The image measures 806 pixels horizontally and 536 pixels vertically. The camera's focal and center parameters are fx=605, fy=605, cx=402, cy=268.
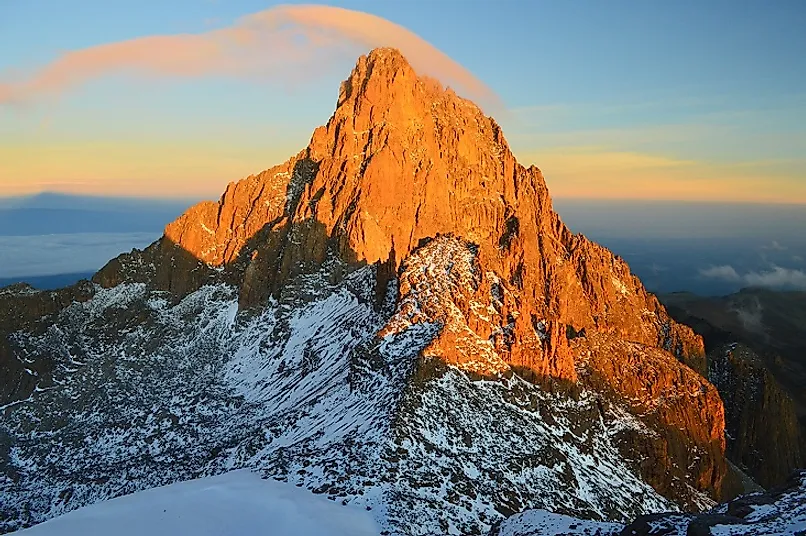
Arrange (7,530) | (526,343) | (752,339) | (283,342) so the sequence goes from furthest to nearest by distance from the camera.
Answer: (752,339), (283,342), (526,343), (7,530)

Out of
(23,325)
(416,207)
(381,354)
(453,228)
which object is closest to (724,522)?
(381,354)

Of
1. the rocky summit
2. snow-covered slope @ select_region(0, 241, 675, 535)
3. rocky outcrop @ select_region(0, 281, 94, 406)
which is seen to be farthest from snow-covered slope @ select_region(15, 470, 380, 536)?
rocky outcrop @ select_region(0, 281, 94, 406)

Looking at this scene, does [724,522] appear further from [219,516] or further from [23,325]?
[23,325]

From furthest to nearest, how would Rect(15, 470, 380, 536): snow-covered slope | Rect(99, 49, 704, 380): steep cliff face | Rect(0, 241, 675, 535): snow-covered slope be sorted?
Rect(99, 49, 704, 380): steep cliff face → Rect(0, 241, 675, 535): snow-covered slope → Rect(15, 470, 380, 536): snow-covered slope

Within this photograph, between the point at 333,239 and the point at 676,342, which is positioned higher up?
the point at 333,239

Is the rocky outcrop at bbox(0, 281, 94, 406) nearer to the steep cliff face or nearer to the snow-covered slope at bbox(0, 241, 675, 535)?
the snow-covered slope at bbox(0, 241, 675, 535)

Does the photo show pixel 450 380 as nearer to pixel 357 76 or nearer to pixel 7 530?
pixel 7 530

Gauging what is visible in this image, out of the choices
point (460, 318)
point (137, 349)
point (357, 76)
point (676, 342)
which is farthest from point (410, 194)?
point (676, 342)
